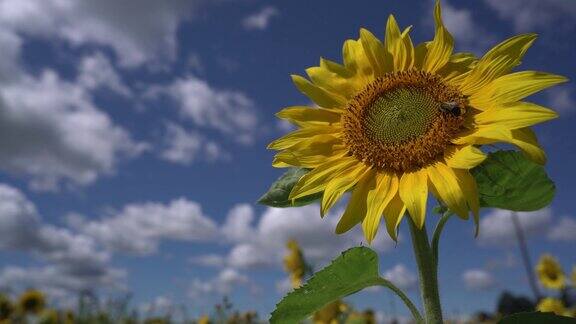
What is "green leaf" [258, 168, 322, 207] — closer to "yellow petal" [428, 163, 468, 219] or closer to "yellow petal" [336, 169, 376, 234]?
"yellow petal" [336, 169, 376, 234]

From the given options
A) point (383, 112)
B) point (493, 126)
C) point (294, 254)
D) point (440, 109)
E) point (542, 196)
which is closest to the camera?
point (542, 196)

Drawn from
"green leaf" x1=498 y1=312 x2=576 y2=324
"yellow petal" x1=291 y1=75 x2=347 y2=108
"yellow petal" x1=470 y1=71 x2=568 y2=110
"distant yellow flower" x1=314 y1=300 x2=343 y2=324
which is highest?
"distant yellow flower" x1=314 y1=300 x2=343 y2=324

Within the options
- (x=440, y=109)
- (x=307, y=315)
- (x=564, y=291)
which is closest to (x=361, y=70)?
(x=440, y=109)

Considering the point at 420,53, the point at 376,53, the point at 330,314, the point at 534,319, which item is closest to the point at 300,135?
the point at 376,53

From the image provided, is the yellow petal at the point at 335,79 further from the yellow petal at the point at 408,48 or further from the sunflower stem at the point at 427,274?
the sunflower stem at the point at 427,274

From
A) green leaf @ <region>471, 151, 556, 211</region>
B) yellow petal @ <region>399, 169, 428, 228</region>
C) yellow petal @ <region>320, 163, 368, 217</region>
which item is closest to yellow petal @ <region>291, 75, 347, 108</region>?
yellow petal @ <region>320, 163, 368, 217</region>

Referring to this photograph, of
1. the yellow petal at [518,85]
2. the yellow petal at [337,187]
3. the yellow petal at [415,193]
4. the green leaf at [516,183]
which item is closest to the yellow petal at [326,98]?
the yellow petal at [337,187]

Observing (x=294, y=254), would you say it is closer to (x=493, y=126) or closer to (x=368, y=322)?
(x=368, y=322)
